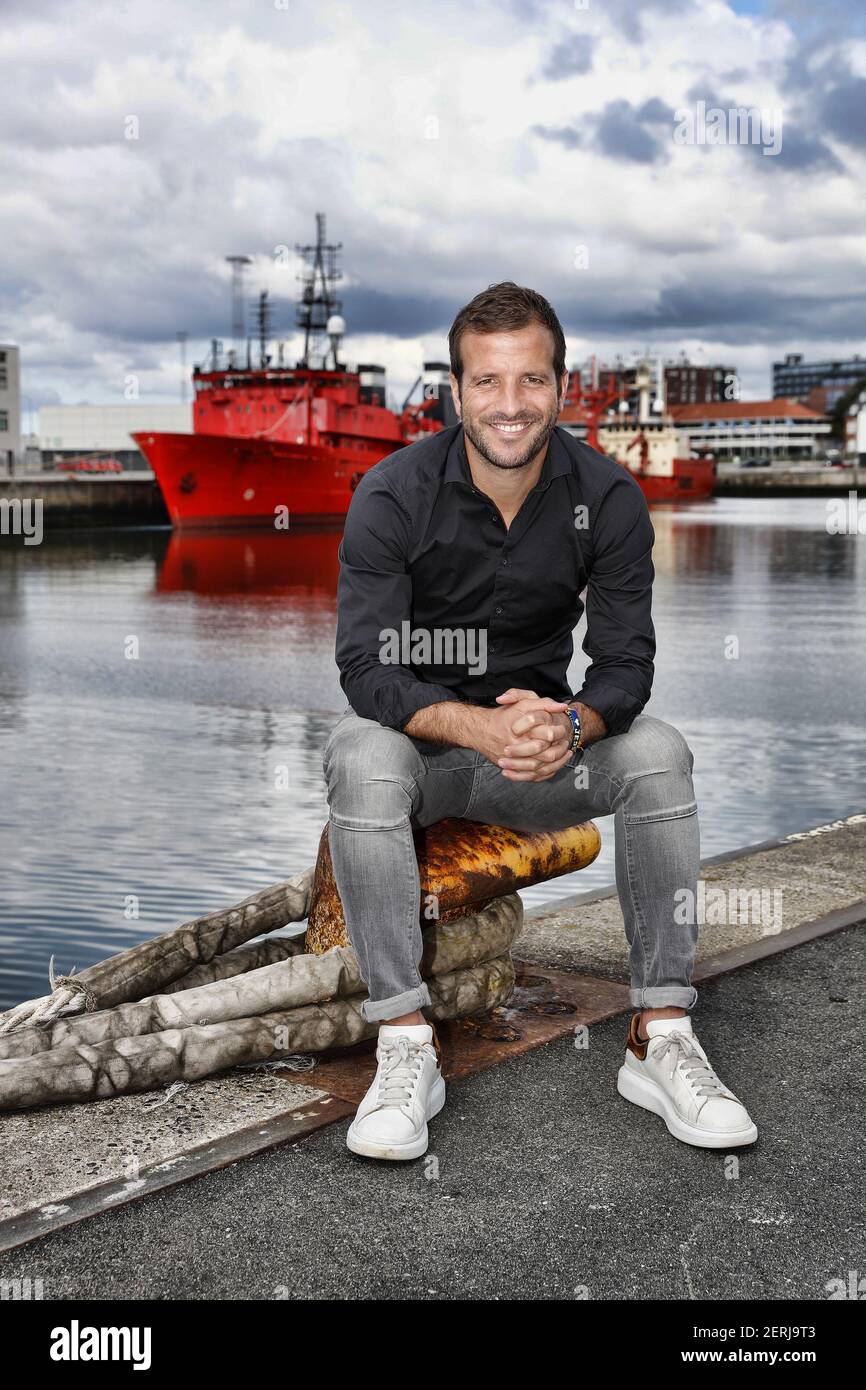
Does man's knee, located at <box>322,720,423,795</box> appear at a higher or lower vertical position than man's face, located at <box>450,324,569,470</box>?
lower

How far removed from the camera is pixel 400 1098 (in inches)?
88.2

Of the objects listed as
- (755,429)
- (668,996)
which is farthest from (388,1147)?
(755,429)

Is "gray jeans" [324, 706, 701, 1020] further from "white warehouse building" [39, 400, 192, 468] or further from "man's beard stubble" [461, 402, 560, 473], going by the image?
"white warehouse building" [39, 400, 192, 468]

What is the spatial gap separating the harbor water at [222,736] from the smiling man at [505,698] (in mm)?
2038

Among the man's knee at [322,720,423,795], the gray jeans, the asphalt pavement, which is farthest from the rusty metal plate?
the man's knee at [322,720,423,795]

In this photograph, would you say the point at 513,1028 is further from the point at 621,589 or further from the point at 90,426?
the point at 90,426

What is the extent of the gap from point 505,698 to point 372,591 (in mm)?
336

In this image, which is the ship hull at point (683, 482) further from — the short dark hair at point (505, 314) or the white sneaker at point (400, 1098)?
the white sneaker at point (400, 1098)

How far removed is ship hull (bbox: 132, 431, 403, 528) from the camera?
3706 centimetres

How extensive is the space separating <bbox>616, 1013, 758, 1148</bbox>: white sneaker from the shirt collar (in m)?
1.06

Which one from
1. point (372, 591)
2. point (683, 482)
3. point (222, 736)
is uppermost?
point (683, 482)

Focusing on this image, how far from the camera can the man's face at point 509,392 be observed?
2.60m

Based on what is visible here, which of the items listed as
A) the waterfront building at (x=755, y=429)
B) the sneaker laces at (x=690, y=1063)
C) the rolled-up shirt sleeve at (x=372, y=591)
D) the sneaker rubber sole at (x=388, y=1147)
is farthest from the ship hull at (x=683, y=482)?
the sneaker rubber sole at (x=388, y=1147)
